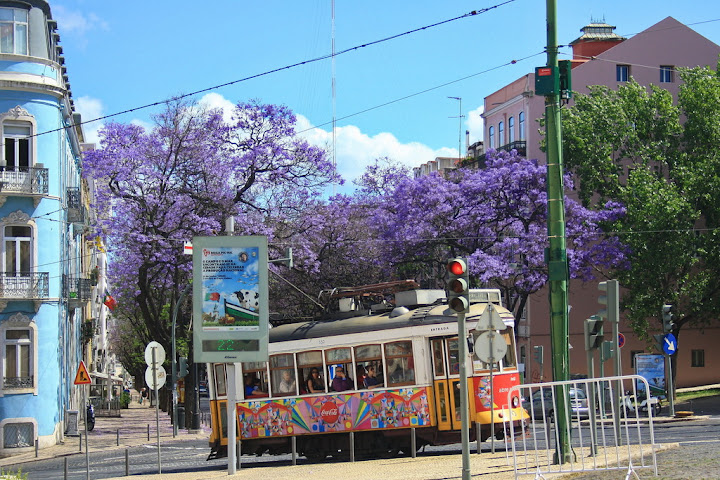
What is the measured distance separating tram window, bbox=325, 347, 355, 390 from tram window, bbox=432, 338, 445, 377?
1841 millimetres

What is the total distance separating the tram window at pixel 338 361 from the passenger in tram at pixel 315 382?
0.21m

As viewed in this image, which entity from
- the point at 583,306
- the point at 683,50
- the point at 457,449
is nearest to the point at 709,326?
the point at 583,306

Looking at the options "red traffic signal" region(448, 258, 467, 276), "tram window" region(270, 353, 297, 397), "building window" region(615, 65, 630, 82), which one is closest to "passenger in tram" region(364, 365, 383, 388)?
"tram window" region(270, 353, 297, 397)

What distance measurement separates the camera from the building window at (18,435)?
34.6 meters

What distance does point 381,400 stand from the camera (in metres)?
21.7

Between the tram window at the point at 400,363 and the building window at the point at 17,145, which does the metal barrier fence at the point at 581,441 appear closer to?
the tram window at the point at 400,363

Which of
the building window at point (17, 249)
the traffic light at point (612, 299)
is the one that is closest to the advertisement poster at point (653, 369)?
the building window at point (17, 249)

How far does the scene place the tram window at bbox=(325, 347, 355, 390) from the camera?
72.7 feet

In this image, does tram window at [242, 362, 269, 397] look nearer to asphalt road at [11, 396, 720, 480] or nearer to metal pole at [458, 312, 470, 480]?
asphalt road at [11, 396, 720, 480]

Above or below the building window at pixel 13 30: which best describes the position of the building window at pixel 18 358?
below

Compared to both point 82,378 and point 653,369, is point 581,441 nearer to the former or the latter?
point 82,378

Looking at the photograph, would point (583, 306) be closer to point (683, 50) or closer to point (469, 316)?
point (683, 50)

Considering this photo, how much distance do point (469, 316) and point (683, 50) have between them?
122 feet

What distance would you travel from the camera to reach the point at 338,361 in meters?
22.3
